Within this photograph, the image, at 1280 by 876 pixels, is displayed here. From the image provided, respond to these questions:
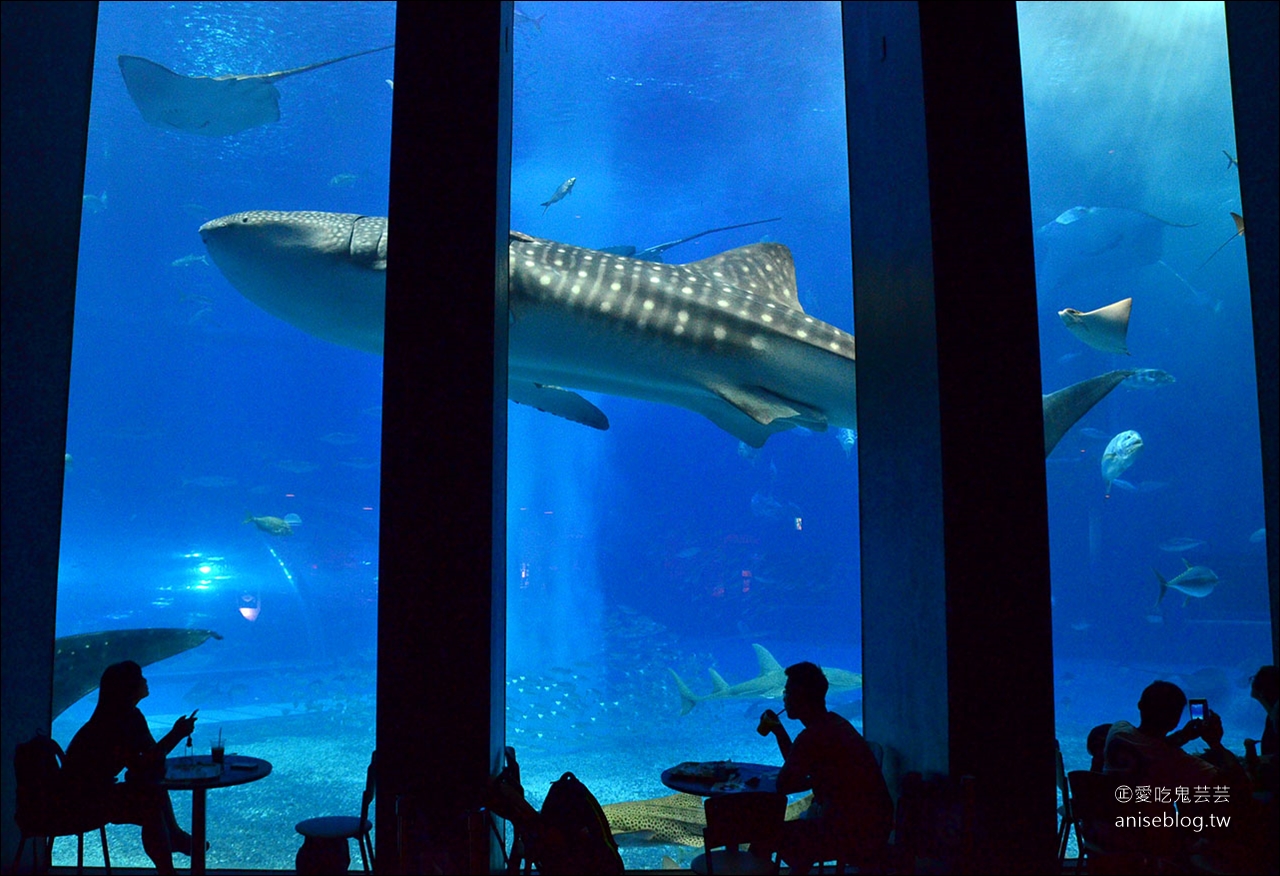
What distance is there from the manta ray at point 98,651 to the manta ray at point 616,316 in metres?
2.05

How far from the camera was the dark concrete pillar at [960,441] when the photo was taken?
2906mm

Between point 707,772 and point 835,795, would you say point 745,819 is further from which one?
point 707,772

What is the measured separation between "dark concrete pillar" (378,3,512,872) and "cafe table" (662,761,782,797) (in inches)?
28.1

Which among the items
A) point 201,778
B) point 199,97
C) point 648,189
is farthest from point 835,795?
point 648,189

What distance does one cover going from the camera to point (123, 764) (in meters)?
2.76

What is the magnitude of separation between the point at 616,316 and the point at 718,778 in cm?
240

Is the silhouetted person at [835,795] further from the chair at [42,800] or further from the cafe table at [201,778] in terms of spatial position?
the chair at [42,800]

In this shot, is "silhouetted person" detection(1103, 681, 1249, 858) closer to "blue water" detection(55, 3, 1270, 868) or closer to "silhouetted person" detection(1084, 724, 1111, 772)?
"silhouetted person" detection(1084, 724, 1111, 772)

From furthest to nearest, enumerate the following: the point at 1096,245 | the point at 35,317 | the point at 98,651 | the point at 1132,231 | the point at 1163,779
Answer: the point at 1096,245 → the point at 1132,231 → the point at 98,651 → the point at 35,317 → the point at 1163,779

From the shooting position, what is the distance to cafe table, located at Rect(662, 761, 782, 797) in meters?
2.78

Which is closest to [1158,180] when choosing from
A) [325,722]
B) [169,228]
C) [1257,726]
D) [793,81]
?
[793,81]

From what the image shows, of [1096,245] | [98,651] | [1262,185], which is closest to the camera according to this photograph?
[98,651]

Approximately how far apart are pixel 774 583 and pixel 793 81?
25.9 metres

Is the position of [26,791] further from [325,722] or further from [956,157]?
[325,722]
